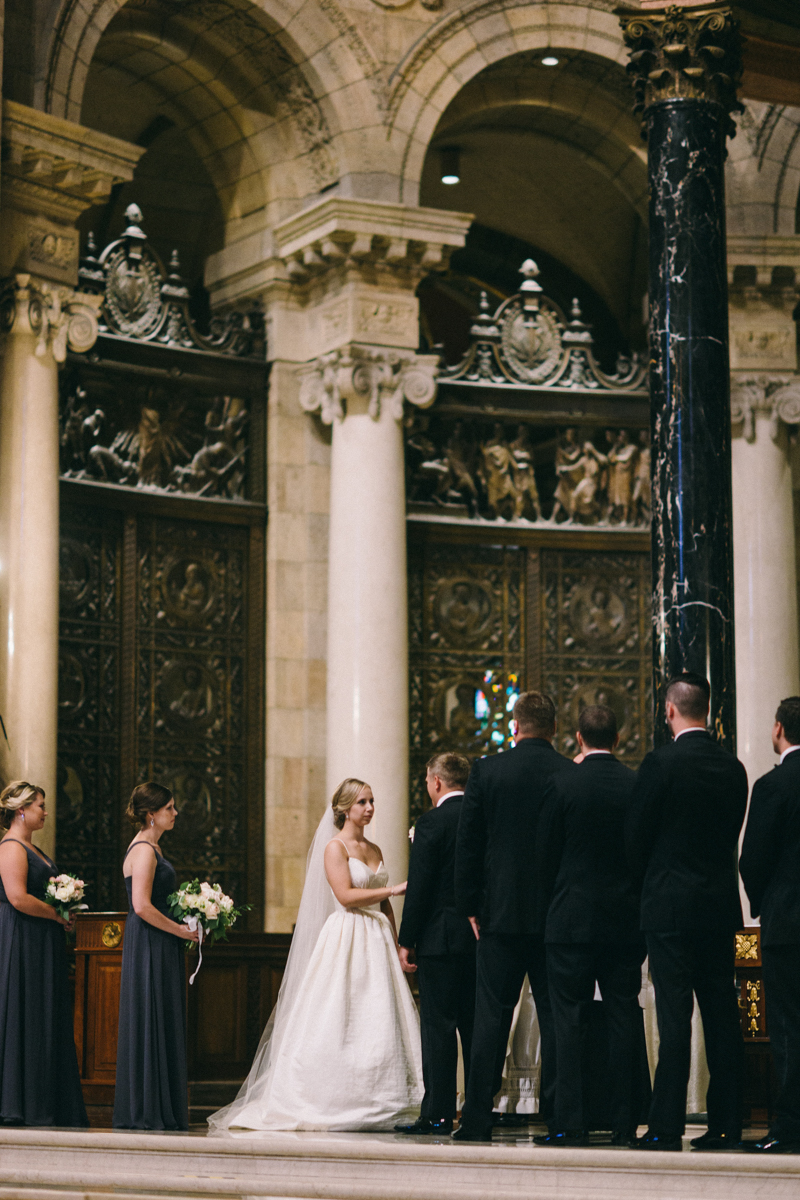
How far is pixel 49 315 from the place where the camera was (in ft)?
41.5

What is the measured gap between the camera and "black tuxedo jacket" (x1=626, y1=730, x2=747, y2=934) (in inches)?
274

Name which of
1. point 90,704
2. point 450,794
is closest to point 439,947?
point 450,794

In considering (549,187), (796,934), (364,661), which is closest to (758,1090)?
(796,934)

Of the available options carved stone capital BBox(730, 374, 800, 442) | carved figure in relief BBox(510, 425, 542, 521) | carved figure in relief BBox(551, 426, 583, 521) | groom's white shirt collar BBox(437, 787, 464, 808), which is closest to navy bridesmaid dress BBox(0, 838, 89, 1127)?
groom's white shirt collar BBox(437, 787, 464, 808)

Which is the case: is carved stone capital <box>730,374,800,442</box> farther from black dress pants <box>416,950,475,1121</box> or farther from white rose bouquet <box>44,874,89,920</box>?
white rose bouquet <box>44,874,89,920</box>

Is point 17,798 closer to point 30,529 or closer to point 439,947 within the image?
point 439,947

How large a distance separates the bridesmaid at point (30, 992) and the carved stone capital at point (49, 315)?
4.66m

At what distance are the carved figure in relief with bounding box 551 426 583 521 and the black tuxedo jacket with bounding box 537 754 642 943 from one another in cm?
878

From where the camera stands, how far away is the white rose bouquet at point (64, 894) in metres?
8.81

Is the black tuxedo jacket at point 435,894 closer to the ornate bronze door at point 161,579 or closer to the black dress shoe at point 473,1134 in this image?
the black dress shoe at point 473,1134

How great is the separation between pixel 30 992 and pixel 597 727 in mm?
3401

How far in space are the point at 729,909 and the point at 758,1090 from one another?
11.3ft

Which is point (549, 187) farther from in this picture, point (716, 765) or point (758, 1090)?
point (716, 765)

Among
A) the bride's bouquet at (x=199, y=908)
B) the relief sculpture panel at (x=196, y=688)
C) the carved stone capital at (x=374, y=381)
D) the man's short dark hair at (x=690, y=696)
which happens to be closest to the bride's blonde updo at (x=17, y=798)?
the bride's bouquet at (x=199, y=908)
